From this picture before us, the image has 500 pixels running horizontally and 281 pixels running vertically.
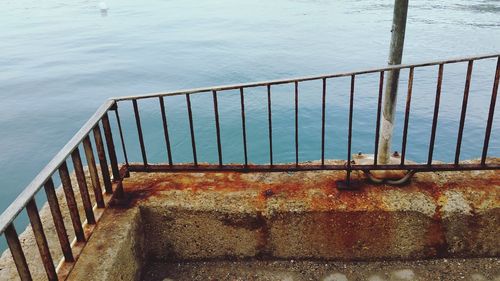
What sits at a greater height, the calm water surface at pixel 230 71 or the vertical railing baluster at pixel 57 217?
the vertical railing baluster at pixel 57 217

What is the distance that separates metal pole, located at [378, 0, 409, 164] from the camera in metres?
3.97

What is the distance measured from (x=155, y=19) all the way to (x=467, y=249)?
49.5 metres

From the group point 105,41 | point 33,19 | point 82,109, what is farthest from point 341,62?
point 33,19

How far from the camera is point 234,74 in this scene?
23.6 meters

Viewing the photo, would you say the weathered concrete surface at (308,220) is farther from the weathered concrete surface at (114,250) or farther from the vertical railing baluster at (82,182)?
the vertical railing baluster at (82,182)

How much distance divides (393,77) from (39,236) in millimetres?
3464

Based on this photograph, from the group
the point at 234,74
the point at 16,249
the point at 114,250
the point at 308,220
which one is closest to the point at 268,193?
the point at 308,220

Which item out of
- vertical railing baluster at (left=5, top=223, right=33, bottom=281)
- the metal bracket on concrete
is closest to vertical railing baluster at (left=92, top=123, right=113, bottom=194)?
vertical railing baluster at (left=5, top=223, right=33, bottom=281)

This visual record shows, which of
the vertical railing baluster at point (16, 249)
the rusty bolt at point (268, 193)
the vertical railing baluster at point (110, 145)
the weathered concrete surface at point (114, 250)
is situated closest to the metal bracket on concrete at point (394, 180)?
the rusty bolt at point (268, 193)

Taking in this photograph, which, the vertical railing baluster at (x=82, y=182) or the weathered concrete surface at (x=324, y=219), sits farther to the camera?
the weathered concrete surface at (x=324, y=219)

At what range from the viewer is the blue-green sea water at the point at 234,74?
16.7 metres

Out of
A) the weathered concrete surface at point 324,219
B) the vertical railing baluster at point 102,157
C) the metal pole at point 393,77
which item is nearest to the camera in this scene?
the vertical railing baluster at point 102,157

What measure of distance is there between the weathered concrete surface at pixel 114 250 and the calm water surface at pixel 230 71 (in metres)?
12.6

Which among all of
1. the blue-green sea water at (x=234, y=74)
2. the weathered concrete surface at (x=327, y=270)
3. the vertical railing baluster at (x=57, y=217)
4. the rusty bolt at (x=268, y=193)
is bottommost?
the blue-green sea water at (x=234, y=74)
